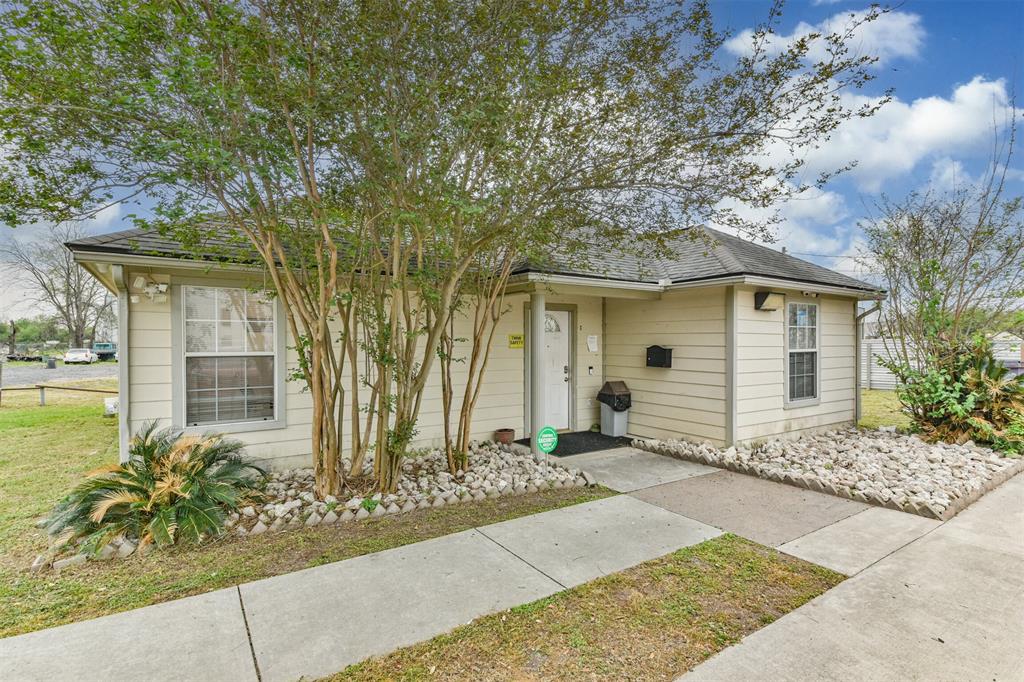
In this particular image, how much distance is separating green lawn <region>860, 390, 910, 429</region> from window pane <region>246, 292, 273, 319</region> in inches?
355

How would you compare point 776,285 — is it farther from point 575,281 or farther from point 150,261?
point 150,261

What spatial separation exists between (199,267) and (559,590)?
14.3ft

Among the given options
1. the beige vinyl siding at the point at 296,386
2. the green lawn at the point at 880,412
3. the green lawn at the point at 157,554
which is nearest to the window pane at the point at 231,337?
the beige vinyl siding at the point at 296,386

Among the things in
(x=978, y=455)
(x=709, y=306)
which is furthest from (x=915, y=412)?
(x=709, y=306)

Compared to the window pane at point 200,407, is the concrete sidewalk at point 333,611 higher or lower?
lower

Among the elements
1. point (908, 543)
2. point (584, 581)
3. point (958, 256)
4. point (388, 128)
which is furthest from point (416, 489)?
point (958, 256)

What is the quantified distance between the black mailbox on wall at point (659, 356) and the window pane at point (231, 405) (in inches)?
208

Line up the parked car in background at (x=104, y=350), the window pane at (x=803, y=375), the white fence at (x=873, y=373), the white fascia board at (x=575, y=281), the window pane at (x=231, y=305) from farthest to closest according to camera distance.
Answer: the parked car in background at (x=104, y=350), the white fence at (x=873, y=373), the window pane at (x=803, y=375), the white fascia board at (x=575, y=281), the window pane at (x=231, y=305)

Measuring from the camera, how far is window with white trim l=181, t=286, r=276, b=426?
4.70 metres

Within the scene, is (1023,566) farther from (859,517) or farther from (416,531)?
(416,531)

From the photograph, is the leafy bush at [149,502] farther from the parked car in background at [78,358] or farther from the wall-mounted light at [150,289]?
the parked car in background at [78,358]

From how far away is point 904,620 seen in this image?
241 cm

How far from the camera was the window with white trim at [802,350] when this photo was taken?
6.69m

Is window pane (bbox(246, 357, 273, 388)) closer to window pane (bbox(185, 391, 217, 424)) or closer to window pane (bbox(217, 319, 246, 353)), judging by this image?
window pane (bbox(217, 319, 246, 353))
